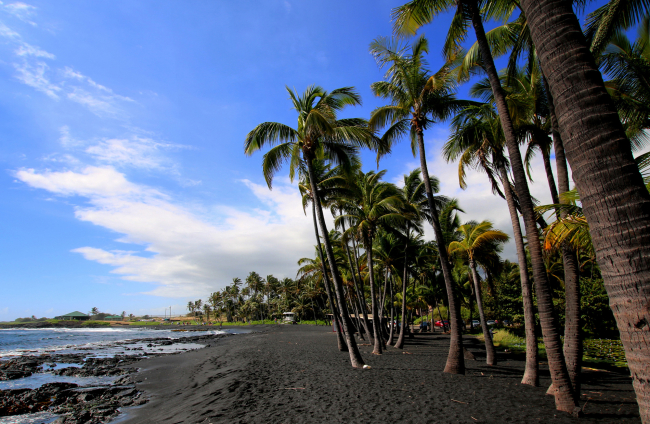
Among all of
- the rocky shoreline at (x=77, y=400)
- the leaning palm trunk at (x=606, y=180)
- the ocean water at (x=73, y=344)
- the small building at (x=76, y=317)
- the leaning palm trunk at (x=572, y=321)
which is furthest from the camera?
the small building at (x=76, y=317)

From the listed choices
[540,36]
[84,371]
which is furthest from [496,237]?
[84,371]

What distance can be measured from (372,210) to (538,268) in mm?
9924

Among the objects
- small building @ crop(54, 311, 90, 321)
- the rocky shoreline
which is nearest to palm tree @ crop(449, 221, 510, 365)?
the rocky shoreline

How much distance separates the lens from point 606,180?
2252 millimetres

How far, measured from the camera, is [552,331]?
6.38 meters

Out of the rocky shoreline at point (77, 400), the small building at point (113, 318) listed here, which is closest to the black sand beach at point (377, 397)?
the rocky shoreline at point (77, 400)

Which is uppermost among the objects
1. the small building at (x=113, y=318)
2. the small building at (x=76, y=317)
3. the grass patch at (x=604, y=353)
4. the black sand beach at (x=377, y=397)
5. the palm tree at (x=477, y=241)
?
the palm tree at (x=477, y=241)

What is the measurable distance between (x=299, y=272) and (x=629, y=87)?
2168 cm

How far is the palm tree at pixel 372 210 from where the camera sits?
15.6m

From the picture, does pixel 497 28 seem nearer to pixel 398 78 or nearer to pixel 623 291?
pixel 398 78

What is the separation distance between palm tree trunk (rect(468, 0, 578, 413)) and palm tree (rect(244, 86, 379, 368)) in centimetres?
463

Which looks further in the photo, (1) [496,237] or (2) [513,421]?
(1) [496,237]

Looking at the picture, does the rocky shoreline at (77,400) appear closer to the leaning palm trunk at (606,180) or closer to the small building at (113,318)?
the leaning palm trunk at (606,180)

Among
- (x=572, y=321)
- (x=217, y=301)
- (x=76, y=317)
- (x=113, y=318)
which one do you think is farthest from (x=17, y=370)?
(x=113, y=318)
